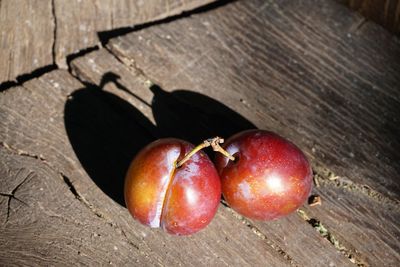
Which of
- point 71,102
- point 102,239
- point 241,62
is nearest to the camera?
point 102,239

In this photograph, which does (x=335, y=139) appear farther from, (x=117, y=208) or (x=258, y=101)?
(x=117, y=208)

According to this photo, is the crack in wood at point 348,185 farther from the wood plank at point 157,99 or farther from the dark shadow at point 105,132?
the dark shadow at point 105,132

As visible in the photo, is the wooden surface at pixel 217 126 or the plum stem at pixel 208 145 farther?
the wooden surface at pixel 217 126

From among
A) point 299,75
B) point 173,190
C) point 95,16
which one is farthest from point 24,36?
point 299,75

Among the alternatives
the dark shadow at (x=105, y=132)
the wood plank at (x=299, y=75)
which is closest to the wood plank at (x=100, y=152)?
the dark shadow at (x=105, y=132)

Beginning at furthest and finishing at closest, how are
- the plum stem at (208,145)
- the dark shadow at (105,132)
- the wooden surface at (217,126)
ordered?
the dark shadow at (105,132), the wooden surface at (217,126), the plum stem at (208,145)

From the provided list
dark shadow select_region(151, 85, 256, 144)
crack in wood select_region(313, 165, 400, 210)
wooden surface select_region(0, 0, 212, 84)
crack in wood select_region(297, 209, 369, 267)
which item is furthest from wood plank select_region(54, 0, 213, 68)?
crack in wood select_region(297, 209, 369, 267)

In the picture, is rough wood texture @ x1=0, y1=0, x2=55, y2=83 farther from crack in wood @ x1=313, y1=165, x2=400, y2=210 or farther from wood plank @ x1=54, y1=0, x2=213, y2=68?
crack in wood @ x1=313, y1=165, x2=400, y2=210

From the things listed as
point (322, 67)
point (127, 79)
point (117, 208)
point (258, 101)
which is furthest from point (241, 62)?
point (117, 208)
